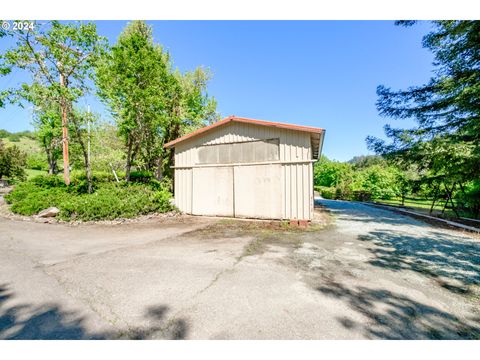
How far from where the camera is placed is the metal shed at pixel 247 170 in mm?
8141

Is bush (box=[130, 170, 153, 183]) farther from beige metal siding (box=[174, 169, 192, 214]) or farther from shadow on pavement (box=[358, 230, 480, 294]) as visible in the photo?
shadow on pavement (box=[358, 230, 480, 294])

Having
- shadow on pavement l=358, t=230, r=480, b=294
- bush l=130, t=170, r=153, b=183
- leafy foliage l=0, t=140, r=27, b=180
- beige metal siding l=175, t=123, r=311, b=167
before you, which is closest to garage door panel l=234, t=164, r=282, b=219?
beige metal siding l=175, t=123, r=311, b=167

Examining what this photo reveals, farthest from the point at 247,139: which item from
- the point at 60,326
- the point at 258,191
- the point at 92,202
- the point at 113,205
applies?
the point at 60,326

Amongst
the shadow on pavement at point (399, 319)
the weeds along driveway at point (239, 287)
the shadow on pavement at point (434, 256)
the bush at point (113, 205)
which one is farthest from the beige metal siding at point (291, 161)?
the shadow on pavement at point (399, 319)

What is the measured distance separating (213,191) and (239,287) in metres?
6.57

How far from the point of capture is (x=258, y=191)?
874 cm

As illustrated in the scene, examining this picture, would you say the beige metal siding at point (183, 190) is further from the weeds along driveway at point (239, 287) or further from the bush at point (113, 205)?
the weeds along driveway at point (239, 287)

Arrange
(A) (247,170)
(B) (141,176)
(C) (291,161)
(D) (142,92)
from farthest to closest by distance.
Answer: (B) (141,176), (D) (142,92), (A) (247,170), (C) (291,161)

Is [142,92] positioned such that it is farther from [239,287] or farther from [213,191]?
[239,287]

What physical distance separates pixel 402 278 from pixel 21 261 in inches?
300

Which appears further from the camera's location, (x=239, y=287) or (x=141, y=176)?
(x=141, y=176)

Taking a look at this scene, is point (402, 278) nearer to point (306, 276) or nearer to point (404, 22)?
point (306, 276)

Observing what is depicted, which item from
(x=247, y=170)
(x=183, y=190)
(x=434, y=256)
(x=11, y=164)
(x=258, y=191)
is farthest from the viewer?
(x=11, y=164)

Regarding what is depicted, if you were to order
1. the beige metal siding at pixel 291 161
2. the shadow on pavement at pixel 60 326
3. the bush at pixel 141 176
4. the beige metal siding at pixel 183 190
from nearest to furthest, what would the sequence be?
the shadow on pavement at pixel 60 326, the beige metal siding at pixel 291 161, the beige metal siding at pixel 183 190, the bush at pixel 141 176
